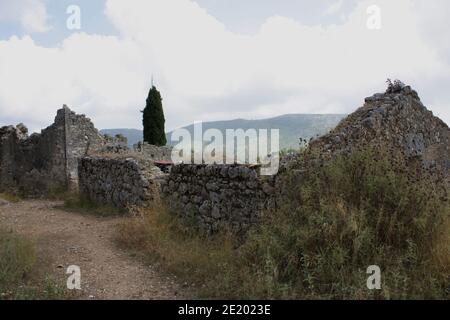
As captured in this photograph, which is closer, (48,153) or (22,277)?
(22,277)

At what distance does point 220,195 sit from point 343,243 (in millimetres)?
2562

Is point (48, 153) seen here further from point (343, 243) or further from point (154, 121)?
point (343, 243)

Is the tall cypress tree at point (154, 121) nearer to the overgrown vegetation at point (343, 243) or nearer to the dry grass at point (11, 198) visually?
the dry grass at point (11, 198)

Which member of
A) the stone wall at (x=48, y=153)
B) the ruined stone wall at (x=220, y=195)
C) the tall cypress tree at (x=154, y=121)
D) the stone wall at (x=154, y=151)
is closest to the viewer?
the ruined stone wall at (x=220, y=195)

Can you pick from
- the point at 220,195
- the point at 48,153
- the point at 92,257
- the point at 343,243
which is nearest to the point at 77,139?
the point at 48,153

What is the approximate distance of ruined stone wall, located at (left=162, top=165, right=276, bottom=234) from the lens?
20.0ft

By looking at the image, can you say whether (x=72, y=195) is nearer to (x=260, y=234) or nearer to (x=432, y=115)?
(x=260, y=234)

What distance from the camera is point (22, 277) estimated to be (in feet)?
17.3

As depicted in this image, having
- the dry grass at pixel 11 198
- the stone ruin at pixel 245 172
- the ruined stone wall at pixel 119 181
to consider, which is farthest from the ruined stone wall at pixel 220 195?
the dry grass at pixel 11 198

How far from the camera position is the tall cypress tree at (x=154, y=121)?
28375mm

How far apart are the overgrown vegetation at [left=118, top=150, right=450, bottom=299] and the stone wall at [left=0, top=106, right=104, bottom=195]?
11155 millimetres

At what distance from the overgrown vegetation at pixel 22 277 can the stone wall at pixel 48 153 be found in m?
9.80
